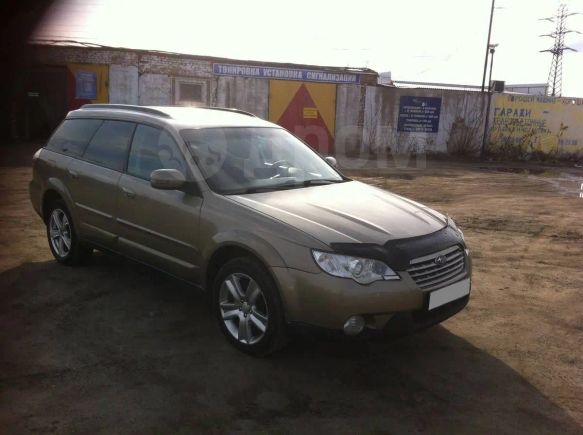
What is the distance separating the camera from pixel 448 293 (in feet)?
11.9

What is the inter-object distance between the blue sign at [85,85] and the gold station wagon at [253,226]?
12962mm

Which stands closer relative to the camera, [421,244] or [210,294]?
[421,244]

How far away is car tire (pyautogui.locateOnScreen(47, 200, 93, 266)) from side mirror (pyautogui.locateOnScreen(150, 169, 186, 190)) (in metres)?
1.75

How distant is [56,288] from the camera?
486 centimetres

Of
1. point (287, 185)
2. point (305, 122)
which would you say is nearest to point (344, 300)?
point (287, 185)

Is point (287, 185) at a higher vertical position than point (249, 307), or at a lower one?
higher

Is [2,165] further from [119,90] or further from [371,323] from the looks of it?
[371,323]

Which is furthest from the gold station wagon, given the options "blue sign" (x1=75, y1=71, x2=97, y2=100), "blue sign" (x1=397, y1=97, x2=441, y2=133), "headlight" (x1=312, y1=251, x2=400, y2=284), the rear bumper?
"blue sign" (x1=397, y1=97, x2=441, y2=133)

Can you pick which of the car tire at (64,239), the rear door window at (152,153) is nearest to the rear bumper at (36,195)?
Result: the car tire at (64,239)

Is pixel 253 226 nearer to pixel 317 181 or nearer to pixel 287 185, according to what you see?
pixel 287 185

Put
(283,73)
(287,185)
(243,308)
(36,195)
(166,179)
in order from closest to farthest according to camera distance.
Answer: (243,308)
(166,179)
(287,185)
(36,195)
(283,73)

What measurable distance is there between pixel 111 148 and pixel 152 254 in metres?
1.19

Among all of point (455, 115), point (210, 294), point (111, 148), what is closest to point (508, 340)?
point (210, 294)

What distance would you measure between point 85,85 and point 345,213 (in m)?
15.7
